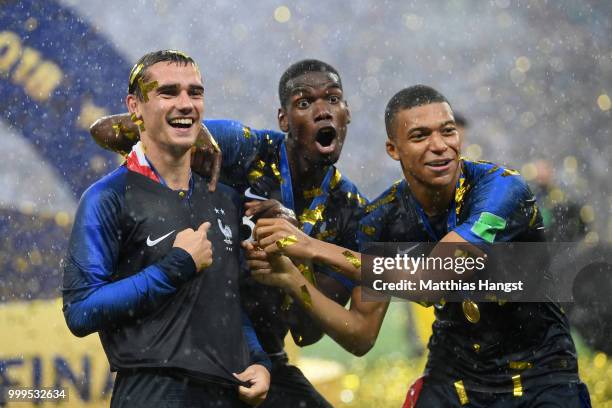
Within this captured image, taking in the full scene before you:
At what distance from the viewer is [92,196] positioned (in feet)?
9.46

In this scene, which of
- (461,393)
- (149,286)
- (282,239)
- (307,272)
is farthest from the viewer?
(307,272)

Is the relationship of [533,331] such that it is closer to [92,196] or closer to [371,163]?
[92,196]

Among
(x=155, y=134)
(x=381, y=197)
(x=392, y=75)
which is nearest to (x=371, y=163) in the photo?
(x=392, y=75)

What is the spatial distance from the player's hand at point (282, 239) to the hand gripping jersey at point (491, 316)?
37 cm

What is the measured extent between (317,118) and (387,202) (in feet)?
1.56

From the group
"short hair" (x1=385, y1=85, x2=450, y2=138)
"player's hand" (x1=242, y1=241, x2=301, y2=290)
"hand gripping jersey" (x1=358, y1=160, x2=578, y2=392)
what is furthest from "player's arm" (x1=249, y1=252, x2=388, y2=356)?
"short hair" (x1=385, y1=85, x2=450, y2=138)

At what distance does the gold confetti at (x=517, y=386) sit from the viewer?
343 cm

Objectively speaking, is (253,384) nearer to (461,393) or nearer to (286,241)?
(286,241)

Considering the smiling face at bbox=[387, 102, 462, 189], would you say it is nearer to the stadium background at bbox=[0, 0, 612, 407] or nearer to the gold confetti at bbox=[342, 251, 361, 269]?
the gold confetti at bbox=[342, 251, 361, 269]

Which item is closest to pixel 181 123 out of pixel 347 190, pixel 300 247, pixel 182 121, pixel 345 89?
pixel 182 121

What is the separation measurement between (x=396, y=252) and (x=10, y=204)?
441 centimetres

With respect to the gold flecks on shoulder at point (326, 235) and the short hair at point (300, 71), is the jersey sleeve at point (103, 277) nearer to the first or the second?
the gold flecks on shoulder at point (326, 235)

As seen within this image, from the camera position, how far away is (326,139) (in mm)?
3869

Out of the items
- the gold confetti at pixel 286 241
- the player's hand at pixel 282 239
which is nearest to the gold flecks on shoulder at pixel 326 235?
the player's hand at pixel 282 239
